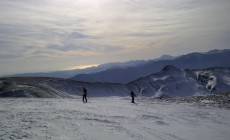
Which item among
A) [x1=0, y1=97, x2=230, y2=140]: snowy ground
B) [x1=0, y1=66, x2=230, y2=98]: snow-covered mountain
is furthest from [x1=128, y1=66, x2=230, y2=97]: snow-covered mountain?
[x1=0, y1=97, x2=230, y2=140]: snowy ground

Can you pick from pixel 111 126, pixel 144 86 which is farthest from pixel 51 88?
pixel 111 126

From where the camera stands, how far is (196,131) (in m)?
22.4

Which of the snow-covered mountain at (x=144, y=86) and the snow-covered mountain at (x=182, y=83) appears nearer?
the snow-covered mountain at (x=144, y=86)

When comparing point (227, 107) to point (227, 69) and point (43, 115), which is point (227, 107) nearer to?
point (43, 115)

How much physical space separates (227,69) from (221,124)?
196 feet

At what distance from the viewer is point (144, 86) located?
68.6 meters

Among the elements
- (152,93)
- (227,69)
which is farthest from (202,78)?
(152,93)

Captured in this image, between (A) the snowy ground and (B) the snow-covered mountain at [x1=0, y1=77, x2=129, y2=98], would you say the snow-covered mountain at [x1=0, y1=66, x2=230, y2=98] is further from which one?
(A) the snowy ground

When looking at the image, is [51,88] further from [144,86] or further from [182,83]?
[182,83]

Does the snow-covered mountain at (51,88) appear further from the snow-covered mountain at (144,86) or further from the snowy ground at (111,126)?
the snowy ground at (111,126)

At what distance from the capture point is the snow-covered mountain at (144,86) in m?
47.1

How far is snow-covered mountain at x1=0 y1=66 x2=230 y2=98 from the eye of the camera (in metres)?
47.1

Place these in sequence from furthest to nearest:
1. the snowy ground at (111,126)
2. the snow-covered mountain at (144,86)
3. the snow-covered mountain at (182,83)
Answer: the snow-covered mountain at (182,83), the snow-covered mountain at (144,86), the snowy ground at (111,126)

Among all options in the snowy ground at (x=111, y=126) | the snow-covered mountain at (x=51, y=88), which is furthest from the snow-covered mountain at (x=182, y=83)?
the snowy ground at (x=111, y=126)
